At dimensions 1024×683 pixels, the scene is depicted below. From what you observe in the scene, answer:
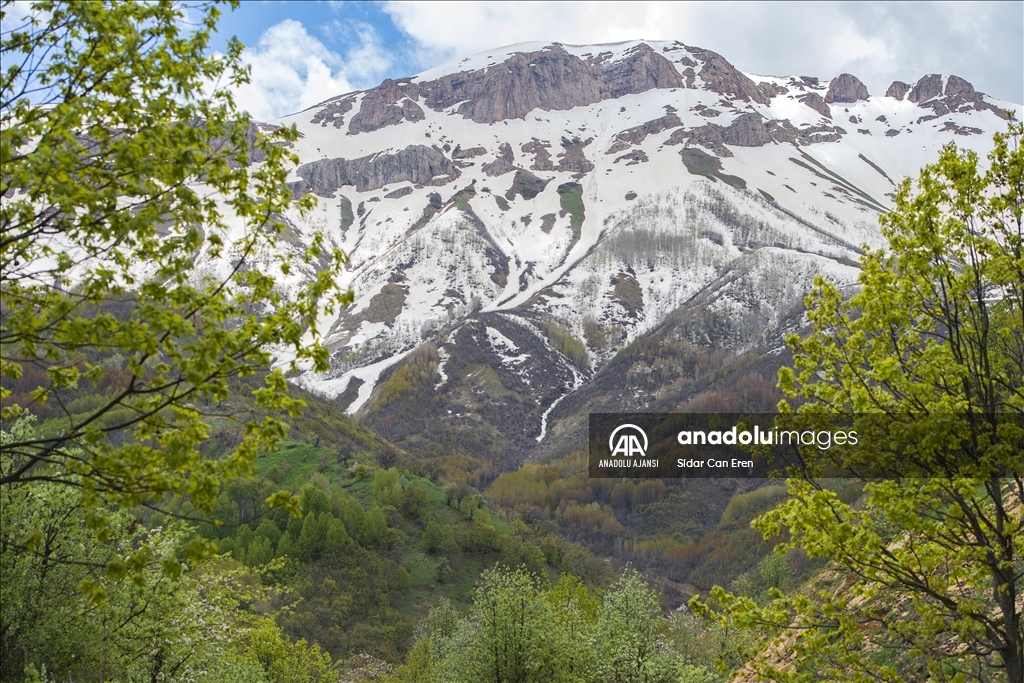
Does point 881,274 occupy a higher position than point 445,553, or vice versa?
point 881,274

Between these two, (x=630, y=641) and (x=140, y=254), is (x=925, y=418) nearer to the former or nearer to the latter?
(x=140, y=254)

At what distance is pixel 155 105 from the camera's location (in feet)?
22.5

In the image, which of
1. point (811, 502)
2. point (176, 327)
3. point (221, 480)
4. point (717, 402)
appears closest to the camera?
point (176, 327)

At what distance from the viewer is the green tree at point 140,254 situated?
243 inches

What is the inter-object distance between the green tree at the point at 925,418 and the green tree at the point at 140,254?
6.32 metres

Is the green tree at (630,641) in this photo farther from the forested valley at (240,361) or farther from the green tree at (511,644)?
the forested valley at (240,361)

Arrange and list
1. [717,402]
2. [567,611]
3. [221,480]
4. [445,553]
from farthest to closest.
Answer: [717,402]
[445,553]
[567,611]
[221,480]

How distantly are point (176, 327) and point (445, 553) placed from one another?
87202 millimetres

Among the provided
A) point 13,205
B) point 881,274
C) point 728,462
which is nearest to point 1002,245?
point 881,274

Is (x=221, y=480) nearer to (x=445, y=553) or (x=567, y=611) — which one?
(x=567, y=611)

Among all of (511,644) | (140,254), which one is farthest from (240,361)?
(511,644)

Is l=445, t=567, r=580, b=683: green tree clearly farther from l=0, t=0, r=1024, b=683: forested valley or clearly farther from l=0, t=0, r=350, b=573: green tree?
l=0, t=0, r=350, b=573: green tree

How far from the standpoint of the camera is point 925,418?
320 inches

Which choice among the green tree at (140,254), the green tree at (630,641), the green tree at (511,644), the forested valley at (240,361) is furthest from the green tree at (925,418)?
the green tree at (511,644)
